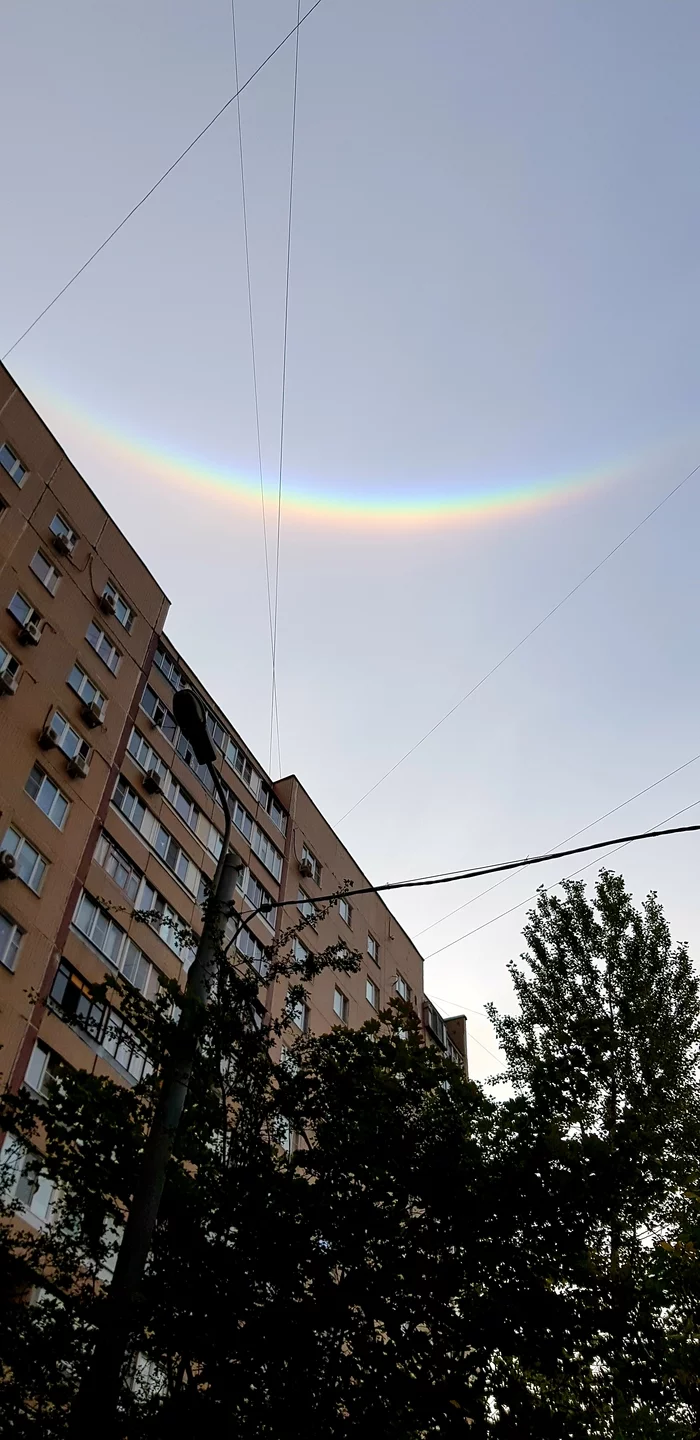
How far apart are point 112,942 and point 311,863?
37.9 feet

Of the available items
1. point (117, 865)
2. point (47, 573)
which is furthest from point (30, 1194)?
point (47, 573)

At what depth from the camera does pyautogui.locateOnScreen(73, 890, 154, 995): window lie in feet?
62.2

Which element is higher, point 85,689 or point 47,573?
point 47,573

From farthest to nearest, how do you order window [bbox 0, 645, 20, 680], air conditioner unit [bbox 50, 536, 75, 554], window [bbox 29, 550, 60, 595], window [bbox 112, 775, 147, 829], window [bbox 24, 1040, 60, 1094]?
air conditioner unit [bbox 50, 536, 75, 554], window [bbox 112, 775, 147, 829], window [bbox 29, 550, 60, 595], window [bbox 0, 645, 20, 680], window [bbox 24, 1040, 60, 1094]

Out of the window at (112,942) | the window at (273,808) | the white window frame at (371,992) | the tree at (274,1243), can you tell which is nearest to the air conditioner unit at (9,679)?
the window at (112,942)

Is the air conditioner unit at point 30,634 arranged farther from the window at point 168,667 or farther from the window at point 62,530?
the window at point 168,667

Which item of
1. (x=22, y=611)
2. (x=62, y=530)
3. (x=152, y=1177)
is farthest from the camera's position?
(x=62, y=530)

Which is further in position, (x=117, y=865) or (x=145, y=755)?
(x=145, y=755)

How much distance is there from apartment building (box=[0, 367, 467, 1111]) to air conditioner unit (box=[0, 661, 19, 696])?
58mm

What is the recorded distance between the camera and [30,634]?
65.9ft

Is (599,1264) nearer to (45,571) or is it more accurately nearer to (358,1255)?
(358,1255)

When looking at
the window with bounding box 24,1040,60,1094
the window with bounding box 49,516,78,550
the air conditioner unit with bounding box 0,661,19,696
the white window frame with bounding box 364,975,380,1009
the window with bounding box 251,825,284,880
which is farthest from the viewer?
the white window frame with bounding box 364,975,380,1009

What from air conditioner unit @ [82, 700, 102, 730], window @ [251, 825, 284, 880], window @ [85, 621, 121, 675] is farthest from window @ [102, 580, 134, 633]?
window @ [251, 825, 284, 880]

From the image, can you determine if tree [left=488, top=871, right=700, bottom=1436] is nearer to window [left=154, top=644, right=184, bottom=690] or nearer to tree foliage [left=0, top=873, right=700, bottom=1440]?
tree foliage [left=0, top=873, right=700, bottom=1440]
